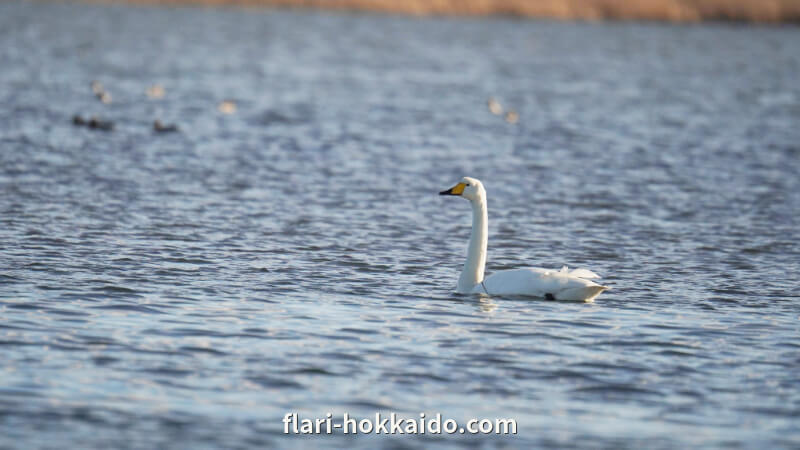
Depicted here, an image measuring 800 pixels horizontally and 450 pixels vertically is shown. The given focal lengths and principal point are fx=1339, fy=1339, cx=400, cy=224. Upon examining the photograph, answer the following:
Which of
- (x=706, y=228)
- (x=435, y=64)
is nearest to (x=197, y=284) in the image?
(x=706, y=228)

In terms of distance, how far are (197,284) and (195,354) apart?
281cm

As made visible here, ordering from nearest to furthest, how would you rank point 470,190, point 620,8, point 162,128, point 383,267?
point 470,190 < point 383,267 < point 162,128 < point 620,8

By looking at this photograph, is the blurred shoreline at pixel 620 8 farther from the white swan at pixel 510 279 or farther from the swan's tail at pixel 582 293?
the swan's tail at pixel 582 293

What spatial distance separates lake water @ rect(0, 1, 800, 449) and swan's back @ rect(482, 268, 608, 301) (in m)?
0.19

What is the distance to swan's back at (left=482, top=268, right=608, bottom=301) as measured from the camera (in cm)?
1232

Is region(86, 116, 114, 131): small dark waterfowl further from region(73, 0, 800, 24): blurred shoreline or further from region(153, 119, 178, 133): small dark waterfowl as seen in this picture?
region(73, 0, 800, 24): blurred shoreline

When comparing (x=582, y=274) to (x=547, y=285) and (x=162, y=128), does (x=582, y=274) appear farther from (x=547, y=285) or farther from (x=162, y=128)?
(x=162, y=128)

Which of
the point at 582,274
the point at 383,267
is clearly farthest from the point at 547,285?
the point at 383,267

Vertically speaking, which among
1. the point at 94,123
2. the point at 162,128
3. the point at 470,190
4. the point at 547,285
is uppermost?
the point at 470,190

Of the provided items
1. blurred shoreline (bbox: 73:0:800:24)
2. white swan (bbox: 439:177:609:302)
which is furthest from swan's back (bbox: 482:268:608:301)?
blurred shoreline (bbox: 73:0:800:24)

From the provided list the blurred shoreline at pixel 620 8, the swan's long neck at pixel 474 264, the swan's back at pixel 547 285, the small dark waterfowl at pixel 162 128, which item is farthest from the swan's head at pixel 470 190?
the blurred shoreline at pixel 620 8

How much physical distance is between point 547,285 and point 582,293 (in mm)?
342

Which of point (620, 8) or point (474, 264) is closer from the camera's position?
point (474, 264)

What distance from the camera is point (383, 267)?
14336 millimetres
